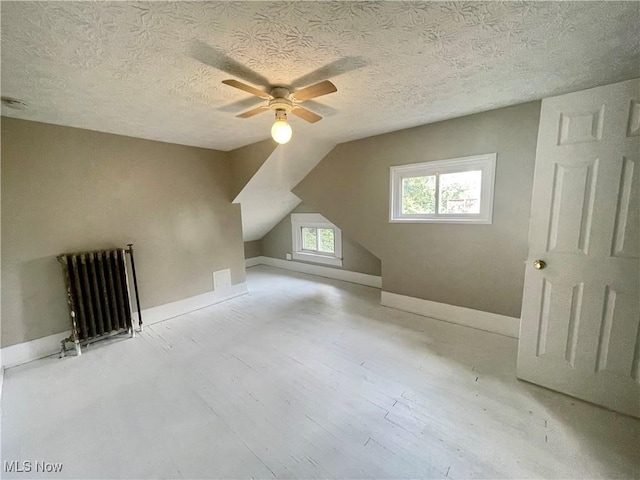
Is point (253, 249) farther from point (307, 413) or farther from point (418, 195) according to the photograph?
point (307, 413)

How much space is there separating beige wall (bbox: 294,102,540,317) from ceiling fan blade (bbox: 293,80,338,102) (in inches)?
69.4

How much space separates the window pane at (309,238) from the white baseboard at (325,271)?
0.38m

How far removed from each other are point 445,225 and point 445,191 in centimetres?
39

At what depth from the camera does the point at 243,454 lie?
1.44 metres

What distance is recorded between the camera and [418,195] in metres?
3.11

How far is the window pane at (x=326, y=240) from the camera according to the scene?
16.2ft

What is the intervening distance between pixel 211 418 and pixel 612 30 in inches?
121

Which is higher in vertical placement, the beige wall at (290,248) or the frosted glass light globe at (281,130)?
the frosted glass light globe at (281,130)

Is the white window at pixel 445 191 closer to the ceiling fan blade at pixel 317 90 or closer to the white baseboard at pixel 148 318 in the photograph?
the ceiling fan blade at pixel 317 90

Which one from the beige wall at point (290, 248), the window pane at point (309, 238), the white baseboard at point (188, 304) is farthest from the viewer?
the window pane at point (309, 238)

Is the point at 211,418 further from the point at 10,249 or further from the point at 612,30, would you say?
the point at 612,30
